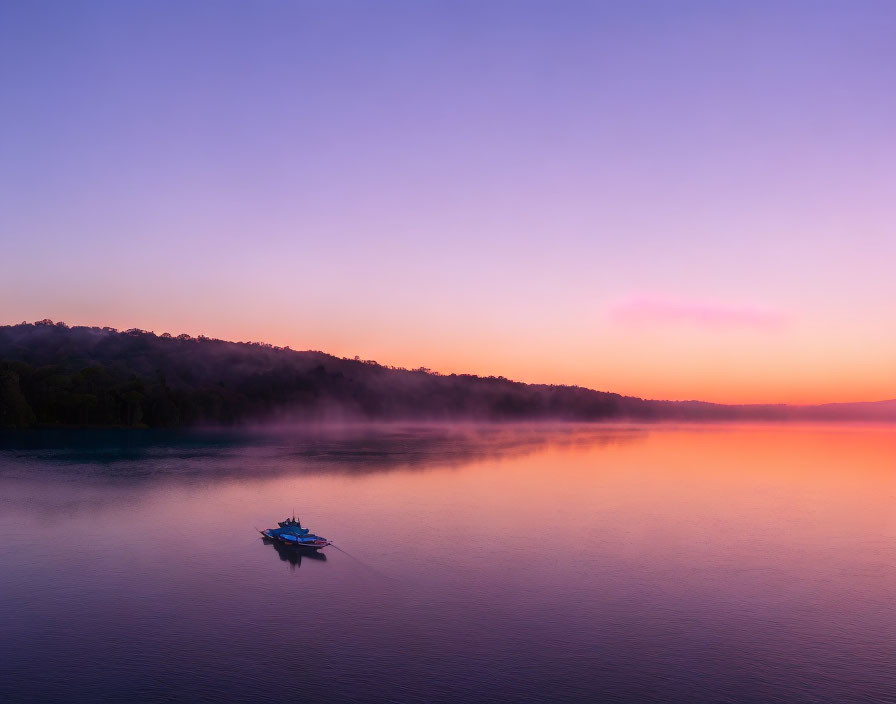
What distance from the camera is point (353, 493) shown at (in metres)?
96.1

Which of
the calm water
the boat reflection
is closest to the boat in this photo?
the boat reflection

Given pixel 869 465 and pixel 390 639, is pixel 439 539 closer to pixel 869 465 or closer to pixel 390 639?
pixel 390 639

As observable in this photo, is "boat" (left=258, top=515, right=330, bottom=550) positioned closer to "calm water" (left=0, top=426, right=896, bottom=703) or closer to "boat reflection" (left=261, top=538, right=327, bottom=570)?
"boat reflection" (left=261, top=538, right=327, bottom=570)

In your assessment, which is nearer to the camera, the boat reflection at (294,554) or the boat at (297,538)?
the boat reflection at (294,554)

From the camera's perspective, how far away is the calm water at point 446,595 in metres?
33.7

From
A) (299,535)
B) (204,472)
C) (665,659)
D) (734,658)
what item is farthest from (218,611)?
(204,472)

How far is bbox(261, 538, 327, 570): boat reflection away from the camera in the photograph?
58.0m

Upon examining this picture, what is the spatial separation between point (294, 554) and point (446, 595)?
19582 mm

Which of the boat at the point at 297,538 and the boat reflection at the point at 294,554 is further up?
the boat at the point at 297,538

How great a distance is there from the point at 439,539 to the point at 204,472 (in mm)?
68133

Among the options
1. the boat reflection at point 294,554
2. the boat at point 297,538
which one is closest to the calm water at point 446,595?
the boat reflection at point 294,554

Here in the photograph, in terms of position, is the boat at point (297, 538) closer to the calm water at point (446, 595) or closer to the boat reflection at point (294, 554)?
the boat reflection at point (294, 554)

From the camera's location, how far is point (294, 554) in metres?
60.3

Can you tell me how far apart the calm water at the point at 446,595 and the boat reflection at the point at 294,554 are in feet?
1.25
